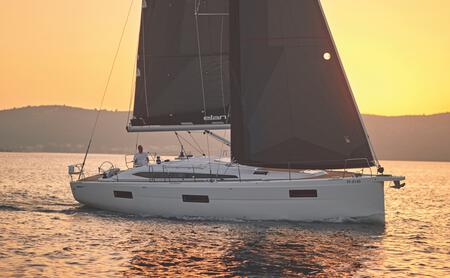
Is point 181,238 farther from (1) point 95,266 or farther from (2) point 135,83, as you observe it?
(2) point 135,83

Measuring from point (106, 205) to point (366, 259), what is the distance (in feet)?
41.8

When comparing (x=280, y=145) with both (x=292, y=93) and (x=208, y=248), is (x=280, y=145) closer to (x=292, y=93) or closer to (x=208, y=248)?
(x=292, y=93)

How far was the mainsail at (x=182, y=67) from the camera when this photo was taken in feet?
87.6

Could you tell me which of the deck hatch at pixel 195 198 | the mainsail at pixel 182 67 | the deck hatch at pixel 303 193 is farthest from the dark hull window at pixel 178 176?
the mainsail at pixel 182 67

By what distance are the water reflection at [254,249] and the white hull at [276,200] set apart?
0.50 meters

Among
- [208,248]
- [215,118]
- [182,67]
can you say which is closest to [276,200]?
[208,248]

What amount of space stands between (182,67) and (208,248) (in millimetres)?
10849

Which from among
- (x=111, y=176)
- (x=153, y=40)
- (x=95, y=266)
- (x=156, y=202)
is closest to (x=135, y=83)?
(x=153, y=40)

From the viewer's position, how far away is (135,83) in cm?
2833

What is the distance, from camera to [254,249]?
1878cm

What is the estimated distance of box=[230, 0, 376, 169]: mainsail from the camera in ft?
75.9

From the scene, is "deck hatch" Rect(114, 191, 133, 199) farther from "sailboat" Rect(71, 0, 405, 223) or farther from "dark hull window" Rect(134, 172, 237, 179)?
"dark hull window" Rect(134, 172, 237, 179)

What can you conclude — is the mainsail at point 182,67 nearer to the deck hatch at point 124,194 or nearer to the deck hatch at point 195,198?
the deck hatch at point 124,194

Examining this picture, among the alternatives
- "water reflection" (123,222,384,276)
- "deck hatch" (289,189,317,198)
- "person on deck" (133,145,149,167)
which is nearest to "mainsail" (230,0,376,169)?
"deck hatch" (289,189,317,198)
